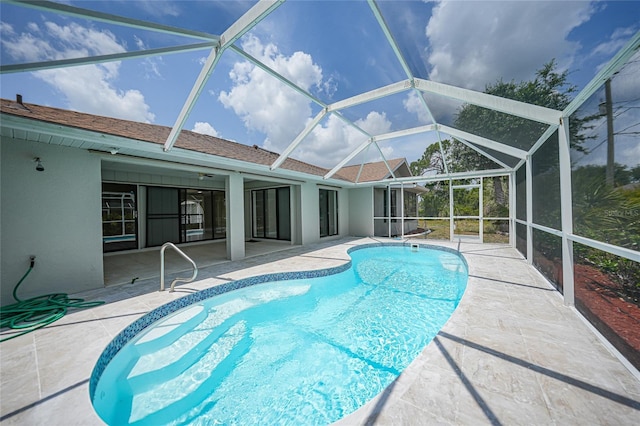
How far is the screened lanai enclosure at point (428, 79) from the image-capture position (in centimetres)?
239

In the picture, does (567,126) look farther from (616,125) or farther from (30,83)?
(30,83)

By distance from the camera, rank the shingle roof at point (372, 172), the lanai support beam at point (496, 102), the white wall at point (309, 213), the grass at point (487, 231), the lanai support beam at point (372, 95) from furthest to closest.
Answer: the shingle roof at point (372, 172) → the grass at point (487, 231) → the white wall at point (309, 213) → the lanai support beam at point (372, 95) → the lanai support beam at point (496, 102)

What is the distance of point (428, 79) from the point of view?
471cm

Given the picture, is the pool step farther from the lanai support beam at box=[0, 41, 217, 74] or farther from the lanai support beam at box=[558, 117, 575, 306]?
the lanai support beam at box=[558, 117, 575, 306]

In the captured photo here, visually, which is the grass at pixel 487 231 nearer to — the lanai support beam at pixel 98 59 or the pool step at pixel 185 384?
the pool step at pixel 185 384

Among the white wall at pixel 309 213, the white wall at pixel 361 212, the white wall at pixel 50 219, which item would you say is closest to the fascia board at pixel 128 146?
the white wall at pixel 50 219

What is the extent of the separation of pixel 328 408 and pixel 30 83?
231 inches

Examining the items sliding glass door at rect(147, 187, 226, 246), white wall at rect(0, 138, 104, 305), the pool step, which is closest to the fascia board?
white wall at rect(0, 138, 104, 305)

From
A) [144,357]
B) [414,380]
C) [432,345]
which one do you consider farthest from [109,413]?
[432,345]

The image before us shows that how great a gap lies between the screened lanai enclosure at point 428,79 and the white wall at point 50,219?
1.17m

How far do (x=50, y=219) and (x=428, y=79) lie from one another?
25.0ft

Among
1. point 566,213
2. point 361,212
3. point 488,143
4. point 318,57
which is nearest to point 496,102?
point 566,213

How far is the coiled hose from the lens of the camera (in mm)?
3285

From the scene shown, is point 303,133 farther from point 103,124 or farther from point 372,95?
point 103,124
